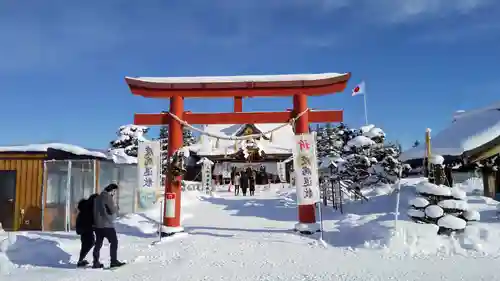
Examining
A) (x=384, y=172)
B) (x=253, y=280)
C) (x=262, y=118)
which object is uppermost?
(x=262, y=118)

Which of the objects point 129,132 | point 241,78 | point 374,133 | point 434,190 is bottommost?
point 434,190

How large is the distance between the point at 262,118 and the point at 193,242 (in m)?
3.71

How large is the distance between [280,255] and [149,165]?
4520 mm

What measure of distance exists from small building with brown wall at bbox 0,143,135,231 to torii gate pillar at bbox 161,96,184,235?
2.95 metres

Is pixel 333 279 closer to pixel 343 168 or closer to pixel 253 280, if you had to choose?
pixel 253 280

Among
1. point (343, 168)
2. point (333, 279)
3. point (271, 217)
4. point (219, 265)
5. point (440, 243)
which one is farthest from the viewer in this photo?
point (343, 168)

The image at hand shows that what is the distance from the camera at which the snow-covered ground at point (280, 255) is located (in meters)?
6.66

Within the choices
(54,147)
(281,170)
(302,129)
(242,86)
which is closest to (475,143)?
(302,129)

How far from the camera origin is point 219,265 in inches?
291

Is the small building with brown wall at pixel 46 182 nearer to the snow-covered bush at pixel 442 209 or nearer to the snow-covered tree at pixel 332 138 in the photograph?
the snow-covered bush at pixel 442 209

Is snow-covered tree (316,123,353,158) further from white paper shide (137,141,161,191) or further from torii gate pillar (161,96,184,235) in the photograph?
white paper shide (137,141,161,191)

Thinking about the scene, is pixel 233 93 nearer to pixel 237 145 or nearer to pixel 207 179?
pixel 207 179

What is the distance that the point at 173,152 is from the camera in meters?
10.5

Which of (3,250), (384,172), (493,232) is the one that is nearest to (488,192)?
(384,172)
